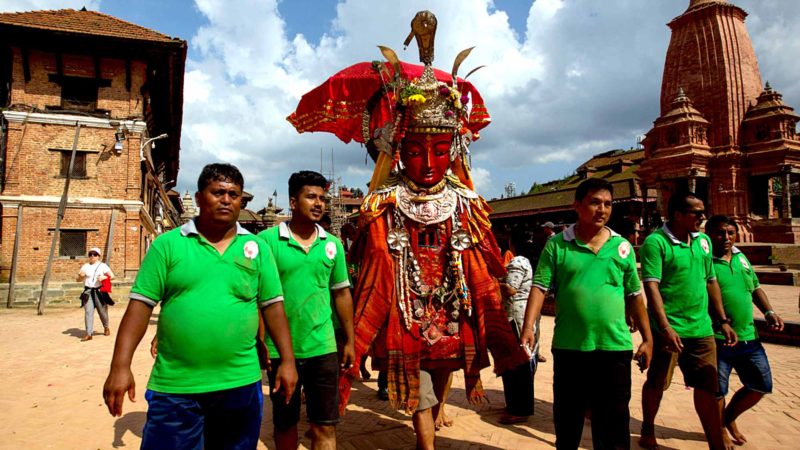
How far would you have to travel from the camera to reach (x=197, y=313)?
218 cm

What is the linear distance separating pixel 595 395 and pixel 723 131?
95.3ft

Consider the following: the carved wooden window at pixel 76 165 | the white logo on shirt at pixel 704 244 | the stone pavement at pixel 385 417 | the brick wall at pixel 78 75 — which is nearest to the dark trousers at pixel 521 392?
the stone pavement at pixel 385 417

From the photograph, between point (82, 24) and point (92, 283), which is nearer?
point (92, 283)

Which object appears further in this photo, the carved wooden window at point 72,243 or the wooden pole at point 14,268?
the carved wooden window at point 72,243

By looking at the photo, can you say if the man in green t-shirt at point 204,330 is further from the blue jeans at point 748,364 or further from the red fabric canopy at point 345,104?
the blue jeans at point 748,364

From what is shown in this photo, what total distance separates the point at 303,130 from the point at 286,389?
3695mm

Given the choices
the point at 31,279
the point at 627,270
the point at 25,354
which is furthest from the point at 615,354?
the point at 31,279

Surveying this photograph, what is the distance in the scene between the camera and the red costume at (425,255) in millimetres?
3506

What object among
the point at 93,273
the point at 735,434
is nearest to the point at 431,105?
the point at 735,434

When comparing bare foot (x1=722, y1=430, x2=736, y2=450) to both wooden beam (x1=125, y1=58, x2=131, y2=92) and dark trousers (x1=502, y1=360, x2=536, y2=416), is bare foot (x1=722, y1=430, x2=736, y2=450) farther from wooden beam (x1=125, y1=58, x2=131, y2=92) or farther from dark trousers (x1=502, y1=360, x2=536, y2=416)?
wooden beam (x1=125, y1=58, x2=131, y2=92)

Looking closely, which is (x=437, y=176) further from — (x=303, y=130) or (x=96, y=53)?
(x=96, y=53)

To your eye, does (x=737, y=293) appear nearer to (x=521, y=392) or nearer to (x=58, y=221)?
(x=521, y=392)

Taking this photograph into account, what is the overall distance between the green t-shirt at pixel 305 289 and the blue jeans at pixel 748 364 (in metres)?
3.10

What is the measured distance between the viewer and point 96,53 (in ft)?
57.8
